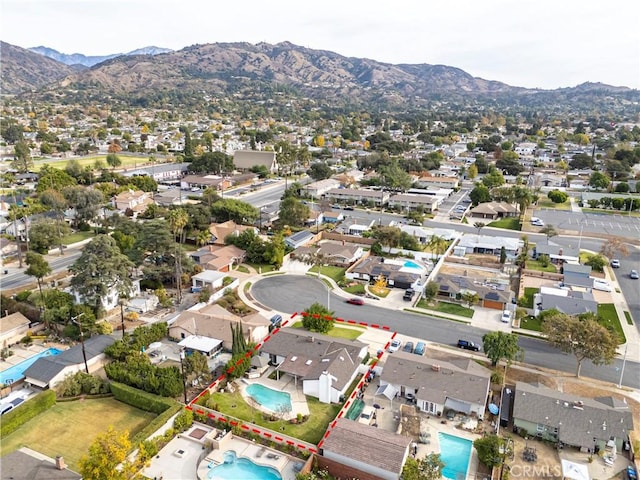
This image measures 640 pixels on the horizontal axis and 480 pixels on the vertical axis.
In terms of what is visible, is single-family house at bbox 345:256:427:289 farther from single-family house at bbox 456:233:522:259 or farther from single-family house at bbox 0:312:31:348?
single-family house at bbox 0:312:31:348

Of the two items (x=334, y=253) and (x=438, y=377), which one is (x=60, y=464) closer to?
(x=438, y=377)

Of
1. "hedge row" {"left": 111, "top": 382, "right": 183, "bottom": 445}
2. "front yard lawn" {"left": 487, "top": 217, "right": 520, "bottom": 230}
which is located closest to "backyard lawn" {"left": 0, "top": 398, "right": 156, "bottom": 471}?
"hedge row" {"left": 111, "top": 382, "right": 183, "bottom": 445}

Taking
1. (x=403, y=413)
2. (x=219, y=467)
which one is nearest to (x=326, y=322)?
(x=403, y=413)

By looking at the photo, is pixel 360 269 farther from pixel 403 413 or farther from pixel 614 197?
pixel 614 197

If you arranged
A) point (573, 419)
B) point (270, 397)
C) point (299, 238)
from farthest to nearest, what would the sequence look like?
point (299, 238)
point (270, 397)
point (573, 419)

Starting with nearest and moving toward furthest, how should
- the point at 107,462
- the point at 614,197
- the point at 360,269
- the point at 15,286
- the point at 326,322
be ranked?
the point at 107,462 < the point at 326,322 < the point at 15,286 < the point at 360,269 < the point at 614,197

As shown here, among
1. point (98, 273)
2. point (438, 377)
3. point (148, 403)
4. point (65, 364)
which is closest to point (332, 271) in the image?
point (438, 377)
